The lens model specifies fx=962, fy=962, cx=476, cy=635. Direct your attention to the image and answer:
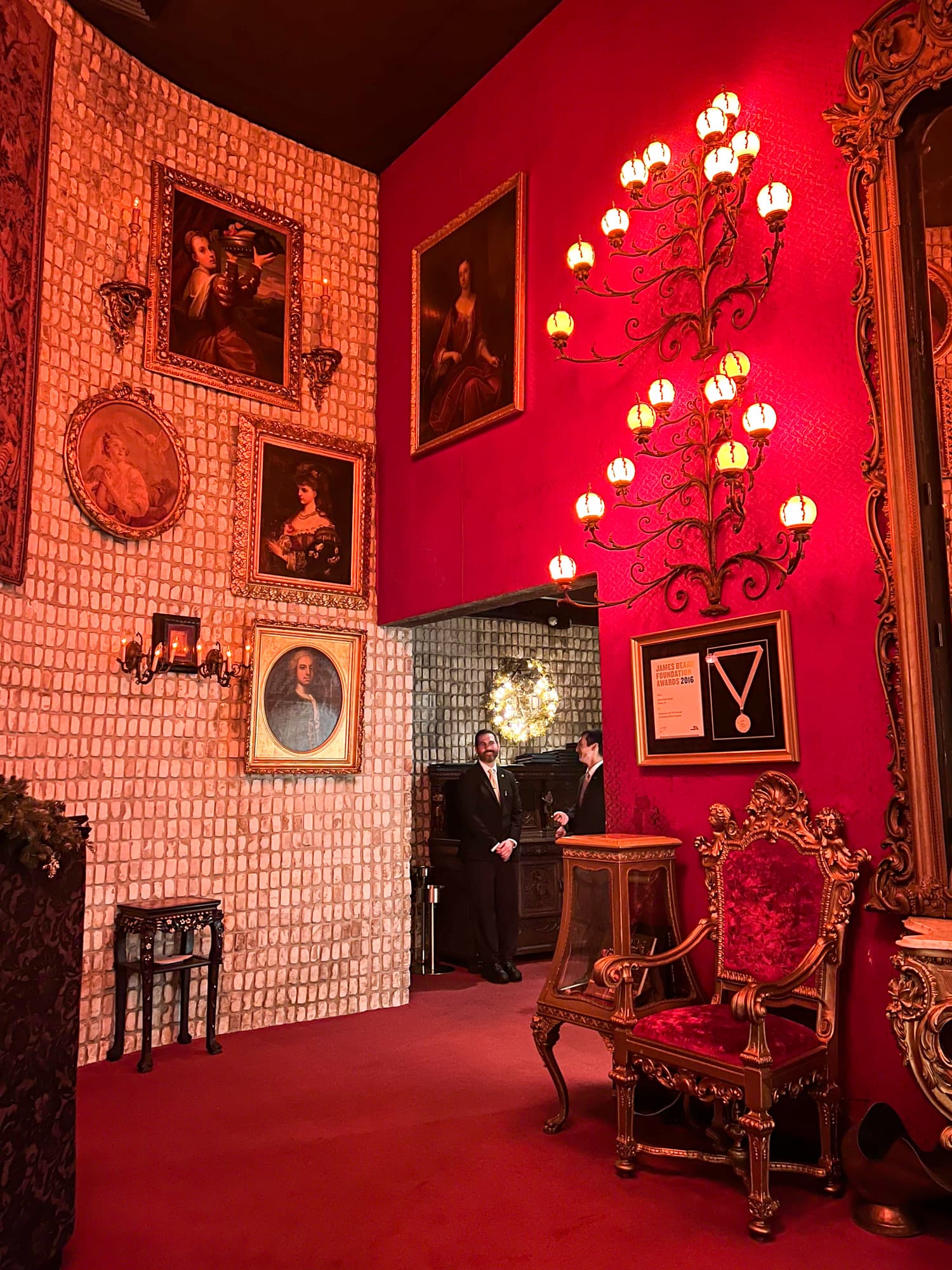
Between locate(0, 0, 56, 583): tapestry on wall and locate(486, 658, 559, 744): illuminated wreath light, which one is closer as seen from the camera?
locate(0, 0, 56, 583): tapestry on wall

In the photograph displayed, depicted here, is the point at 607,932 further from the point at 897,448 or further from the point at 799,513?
the point at 897,448

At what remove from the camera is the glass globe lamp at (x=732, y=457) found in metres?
4.29

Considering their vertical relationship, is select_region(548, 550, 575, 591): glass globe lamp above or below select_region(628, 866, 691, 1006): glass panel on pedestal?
above

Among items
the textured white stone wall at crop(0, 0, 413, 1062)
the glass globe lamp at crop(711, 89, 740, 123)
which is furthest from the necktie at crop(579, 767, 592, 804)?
the glass globe lamp at crop(711, 89, 740, 123)

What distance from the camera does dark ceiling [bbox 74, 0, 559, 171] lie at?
6.18m

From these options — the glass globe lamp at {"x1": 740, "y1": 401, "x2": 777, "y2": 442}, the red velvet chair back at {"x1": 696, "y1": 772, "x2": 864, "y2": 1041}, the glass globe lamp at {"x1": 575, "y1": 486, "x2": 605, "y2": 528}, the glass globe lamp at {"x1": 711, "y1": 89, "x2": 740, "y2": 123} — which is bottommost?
the red velvet chair back at {"x1": 696, "y1": 772, "x2": 864, "y2": 1041}

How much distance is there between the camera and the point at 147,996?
218 inches

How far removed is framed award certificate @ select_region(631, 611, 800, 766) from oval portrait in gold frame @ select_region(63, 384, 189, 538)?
3.28 m

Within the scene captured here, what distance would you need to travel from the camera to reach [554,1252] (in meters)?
3.23

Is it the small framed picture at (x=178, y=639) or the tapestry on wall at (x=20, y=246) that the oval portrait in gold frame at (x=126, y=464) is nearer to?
the tapestry on wall at (x=20, y=246)

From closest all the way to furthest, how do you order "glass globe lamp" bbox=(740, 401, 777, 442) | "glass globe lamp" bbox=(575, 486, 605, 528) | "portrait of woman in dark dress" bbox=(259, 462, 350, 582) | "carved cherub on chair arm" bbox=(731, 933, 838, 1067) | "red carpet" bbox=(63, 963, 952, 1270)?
"red carpet" bbox=(63, 963, 952, 1270)
"carved cherub on chair arm" bbox=(731, 933, 838, 1067)
"glass globe lamp" bbox=(740, 401, 777, 442)
"glass globe lamp" bbox=(575, 486, 605, 528)
"portrait of woman in dark dress" bbox=(259, 462, 350, 582)

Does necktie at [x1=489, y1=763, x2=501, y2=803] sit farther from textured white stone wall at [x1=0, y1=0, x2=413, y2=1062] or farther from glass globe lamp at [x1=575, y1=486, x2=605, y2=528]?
glass globe lamp at [x1=575, y1=486, x2=605, y2=528]

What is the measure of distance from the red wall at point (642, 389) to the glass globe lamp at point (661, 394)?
0.74 ft

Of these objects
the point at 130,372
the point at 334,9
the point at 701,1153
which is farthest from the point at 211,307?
the point at 701,1153
